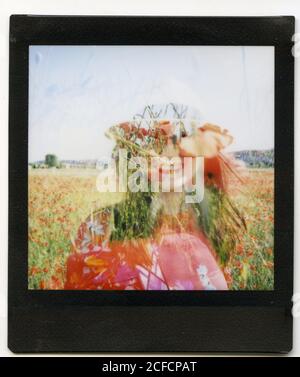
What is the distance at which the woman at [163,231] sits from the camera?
1.87 meters

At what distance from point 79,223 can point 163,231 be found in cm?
25

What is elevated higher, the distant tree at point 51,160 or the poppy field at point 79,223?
the distant tree at point 51,160

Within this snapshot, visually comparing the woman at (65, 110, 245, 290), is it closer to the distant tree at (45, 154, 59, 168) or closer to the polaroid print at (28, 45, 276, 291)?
the polaroid print at (28, 45, 276, 291)

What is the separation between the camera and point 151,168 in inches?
74.0

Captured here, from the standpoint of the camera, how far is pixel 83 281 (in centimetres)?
188

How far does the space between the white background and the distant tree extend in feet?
0.40

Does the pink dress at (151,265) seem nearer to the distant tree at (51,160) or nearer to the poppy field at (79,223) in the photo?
the poppy field at (79,223)

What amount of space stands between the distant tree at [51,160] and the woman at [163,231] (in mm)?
176

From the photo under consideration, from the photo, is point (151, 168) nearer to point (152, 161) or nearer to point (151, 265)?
point (152, 161)

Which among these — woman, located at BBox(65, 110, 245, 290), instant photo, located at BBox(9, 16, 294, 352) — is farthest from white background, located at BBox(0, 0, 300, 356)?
woman, located at BBox(65, 110, 245, 290)

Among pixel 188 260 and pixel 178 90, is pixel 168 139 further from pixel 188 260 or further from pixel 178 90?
pixel 188 260

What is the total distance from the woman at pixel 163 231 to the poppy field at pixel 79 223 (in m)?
0.03

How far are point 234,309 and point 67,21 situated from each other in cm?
97
